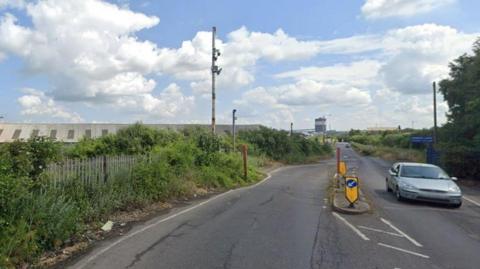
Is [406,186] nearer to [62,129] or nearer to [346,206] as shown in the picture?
[346,206]

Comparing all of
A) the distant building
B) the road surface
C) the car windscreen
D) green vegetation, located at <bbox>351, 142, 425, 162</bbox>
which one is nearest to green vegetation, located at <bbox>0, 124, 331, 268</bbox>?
the road surface

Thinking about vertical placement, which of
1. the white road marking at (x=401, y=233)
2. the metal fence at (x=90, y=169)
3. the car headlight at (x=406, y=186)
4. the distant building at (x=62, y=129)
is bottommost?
the white road marking at (x=401, y=233)

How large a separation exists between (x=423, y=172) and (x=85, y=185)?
12.6 meters

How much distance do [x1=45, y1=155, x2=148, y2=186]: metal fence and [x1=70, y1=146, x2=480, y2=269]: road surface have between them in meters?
1.92

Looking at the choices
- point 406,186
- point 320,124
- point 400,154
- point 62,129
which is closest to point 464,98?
point 406,186

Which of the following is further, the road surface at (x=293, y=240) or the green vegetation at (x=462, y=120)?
the green vegetation at (x=462, y=120)

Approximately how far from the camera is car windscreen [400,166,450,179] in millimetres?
17797

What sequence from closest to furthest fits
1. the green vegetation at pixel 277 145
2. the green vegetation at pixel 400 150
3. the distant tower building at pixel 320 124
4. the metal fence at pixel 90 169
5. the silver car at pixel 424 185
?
1. the metal fence at pixel 90 169
2. the silver car at pixel 424 185
3. the green vegetation at pixel 277 145
4. the green vegetation at pixel 400 150
5. the distant tower building at pixel 320 124

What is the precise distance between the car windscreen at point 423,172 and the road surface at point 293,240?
2.68m

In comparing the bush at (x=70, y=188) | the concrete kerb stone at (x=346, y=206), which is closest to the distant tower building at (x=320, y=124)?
the bush at (x=70, y=188)

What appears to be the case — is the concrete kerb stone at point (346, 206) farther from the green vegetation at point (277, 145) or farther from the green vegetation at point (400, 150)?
the green vegetation at point (400, 150)

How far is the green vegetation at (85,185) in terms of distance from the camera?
315 inches

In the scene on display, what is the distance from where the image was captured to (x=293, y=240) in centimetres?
937

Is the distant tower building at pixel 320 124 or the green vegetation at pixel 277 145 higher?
the distant tower building at pixel 320 124
